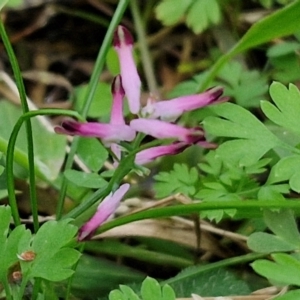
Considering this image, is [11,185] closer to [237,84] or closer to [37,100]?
[237,84]

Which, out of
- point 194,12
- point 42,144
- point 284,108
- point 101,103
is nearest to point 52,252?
point 284,108

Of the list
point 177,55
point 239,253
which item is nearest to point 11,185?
point 239,253

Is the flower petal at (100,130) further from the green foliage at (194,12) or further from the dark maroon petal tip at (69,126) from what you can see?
the green foliage at (194,12)

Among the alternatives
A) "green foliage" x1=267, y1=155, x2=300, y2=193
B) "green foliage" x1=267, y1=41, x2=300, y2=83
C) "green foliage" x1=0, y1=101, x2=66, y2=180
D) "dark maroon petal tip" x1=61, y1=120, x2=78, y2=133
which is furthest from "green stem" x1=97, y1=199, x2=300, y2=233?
"green foliage" x1=267, y1=41, x2=300, y2=83

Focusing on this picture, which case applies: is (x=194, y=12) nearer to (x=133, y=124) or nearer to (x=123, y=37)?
(x=123, y=37)

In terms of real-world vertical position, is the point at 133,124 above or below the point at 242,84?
above

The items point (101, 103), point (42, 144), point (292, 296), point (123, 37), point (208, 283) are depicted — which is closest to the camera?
point (292, 296)

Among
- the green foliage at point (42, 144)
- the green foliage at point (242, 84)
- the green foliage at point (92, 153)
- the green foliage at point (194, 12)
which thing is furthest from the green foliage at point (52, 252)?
the green foliage at point (194, 12)
